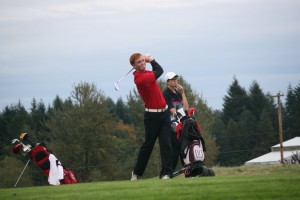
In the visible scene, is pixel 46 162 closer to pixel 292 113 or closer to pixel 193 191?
pixel 193 191

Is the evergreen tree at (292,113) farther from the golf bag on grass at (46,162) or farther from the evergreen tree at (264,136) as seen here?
the golf bag on grass at (46,162)

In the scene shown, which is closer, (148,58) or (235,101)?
(148,58)

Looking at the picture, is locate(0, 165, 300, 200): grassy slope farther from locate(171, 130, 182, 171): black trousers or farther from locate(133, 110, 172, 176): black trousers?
locate(171, 130, 182, 171): black trousers

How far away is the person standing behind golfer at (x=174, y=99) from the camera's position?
13586mm

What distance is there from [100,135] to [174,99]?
138 feet

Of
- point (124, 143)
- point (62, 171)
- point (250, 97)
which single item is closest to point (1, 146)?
point (124, 143)

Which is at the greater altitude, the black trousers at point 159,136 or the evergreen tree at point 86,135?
the evergreen tree at point 86,135

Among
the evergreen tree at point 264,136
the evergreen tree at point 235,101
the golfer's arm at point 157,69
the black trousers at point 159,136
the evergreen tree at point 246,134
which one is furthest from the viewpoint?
the evergreen tree at point 235,101

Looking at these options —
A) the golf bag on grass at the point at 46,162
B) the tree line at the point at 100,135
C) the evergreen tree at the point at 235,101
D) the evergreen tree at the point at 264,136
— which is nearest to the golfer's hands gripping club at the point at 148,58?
the golf bag on grass at the point at 46,162

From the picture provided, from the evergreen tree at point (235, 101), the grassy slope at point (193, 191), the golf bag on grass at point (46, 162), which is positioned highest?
the evergreen tree at point (235, 101)

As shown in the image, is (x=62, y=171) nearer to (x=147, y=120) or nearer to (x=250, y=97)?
(x=147, y=120)

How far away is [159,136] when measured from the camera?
40.8 ft

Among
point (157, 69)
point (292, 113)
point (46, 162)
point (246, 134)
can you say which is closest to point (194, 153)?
point (157, 69)

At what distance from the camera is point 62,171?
53.4ft
